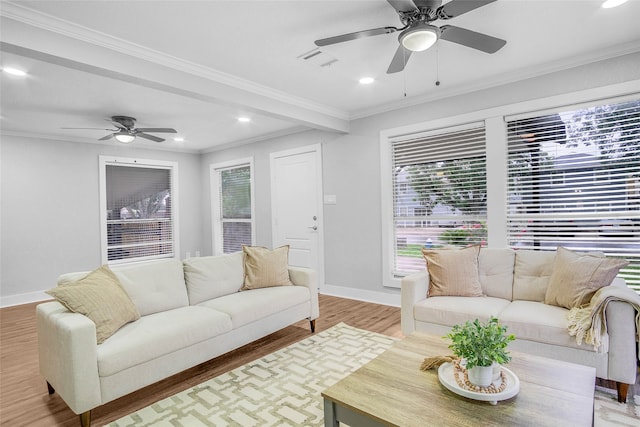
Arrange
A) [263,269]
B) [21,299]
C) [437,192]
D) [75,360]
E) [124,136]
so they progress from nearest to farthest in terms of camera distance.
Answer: [75,360], [263,269], [437,192], [124,136], [21,299]

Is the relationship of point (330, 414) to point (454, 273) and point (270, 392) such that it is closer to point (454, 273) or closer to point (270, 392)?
point (270, 392)

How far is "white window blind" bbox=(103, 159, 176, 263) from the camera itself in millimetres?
5918

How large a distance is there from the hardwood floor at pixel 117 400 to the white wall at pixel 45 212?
73 cm

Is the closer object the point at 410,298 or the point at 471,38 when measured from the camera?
the point at 471,38

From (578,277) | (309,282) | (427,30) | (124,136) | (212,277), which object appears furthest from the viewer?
(124,136)

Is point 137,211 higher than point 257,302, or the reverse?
point 137,211

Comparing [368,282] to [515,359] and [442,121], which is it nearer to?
[442,121]

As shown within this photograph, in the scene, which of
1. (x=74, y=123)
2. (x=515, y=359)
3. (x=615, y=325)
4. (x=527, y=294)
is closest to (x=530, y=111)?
(x=527, y=294)

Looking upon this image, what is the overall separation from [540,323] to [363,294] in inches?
97.3

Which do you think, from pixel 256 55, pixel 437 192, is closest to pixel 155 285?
pixel 256 55

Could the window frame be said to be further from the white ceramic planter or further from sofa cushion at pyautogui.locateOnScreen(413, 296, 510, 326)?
the white ceramic planter

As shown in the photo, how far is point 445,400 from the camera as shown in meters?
1.41

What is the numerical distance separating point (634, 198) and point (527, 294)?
1.26 m

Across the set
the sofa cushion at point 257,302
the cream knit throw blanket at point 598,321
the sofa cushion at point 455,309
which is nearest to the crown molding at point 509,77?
the cream knit throw blanket at point 598,321
